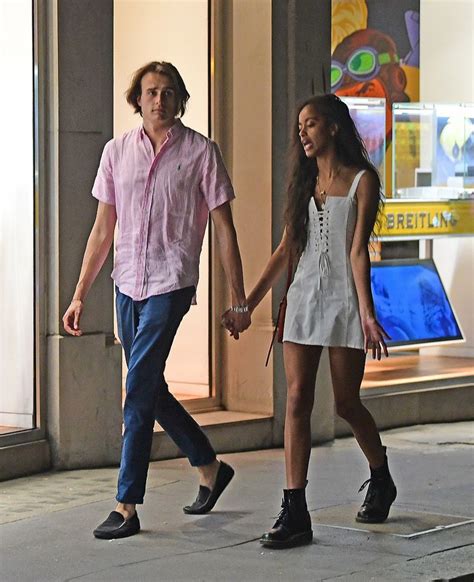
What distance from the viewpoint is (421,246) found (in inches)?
444

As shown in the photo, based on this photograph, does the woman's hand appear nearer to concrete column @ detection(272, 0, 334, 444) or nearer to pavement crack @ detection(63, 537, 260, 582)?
pavement crack @ detection(63, 537, 260, 582)

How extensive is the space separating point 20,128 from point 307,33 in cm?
212

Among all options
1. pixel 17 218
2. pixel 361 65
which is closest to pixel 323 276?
pixel 17 218

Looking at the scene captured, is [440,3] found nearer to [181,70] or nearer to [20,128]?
[181,70]

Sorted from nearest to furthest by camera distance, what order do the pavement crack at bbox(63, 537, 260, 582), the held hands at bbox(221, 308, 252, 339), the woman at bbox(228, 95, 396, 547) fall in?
1. the pavement crack at bbox(63, 537, 260, 582)
2. the woman at bbox(228, 95, 396, 547)
3. the held hands at bbox(221, 308, 252, 339)

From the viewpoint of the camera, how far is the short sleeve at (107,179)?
688 cm

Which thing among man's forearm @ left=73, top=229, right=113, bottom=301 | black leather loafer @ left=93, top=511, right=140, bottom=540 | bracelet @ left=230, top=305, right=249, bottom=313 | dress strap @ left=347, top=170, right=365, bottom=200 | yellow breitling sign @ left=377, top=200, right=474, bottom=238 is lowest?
black leather loafer @ left=93, top=511, right=140, bottom=540

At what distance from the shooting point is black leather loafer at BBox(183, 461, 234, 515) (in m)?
7.09

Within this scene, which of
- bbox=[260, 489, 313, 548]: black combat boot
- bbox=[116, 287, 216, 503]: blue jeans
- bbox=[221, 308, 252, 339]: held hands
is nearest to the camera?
bbox=[260, 489, 313, 548]: black combat boot

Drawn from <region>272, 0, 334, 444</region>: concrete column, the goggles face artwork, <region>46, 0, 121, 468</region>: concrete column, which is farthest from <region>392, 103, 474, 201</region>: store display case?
<region>46, 0, 121, 468</region>: concrete column

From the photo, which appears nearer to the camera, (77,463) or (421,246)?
(77,463)

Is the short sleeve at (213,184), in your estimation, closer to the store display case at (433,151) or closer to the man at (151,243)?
the man at (151,243)

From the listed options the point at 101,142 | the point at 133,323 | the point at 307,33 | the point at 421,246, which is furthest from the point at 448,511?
the point at 421,246

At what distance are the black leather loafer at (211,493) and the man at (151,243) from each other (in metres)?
0.36
